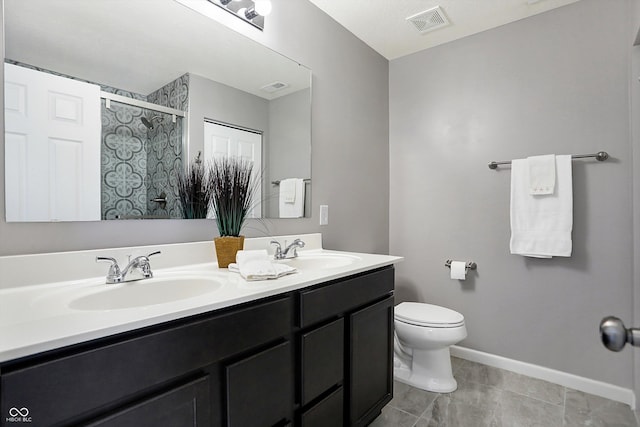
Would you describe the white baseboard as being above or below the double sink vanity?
below

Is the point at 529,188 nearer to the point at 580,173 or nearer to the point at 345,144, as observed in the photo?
the point at 580,173

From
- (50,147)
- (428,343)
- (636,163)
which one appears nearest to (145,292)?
(50,147)

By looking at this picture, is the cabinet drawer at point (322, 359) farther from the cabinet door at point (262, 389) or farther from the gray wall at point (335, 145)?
the gray wall at point (335, 145)

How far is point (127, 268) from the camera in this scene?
109 cm

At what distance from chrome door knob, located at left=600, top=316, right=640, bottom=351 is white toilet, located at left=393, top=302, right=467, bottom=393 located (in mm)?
1393

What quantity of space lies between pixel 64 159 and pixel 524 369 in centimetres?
272

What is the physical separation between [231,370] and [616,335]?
83cm

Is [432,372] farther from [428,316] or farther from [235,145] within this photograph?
[235,145]

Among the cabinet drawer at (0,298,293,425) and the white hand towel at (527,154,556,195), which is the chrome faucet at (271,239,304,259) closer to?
the cabinet drawer at (0,298,293,425)

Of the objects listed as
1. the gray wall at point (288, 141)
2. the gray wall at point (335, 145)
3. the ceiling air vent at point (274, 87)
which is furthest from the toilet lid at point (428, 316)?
the ceiling air vent at point (274, 87)

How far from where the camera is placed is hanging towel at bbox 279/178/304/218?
1831 mm

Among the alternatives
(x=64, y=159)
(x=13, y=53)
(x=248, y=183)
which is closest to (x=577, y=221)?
(x=248, y=183)

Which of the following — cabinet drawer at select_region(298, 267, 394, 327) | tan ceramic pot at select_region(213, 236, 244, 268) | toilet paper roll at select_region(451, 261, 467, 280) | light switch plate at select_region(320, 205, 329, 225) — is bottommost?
toilet paper roll at select_region(451, 261, 467, 280)

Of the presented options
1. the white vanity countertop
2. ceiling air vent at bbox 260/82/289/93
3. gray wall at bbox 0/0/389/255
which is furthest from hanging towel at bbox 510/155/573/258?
ceiling air vent at bbox 260/82/289/93
